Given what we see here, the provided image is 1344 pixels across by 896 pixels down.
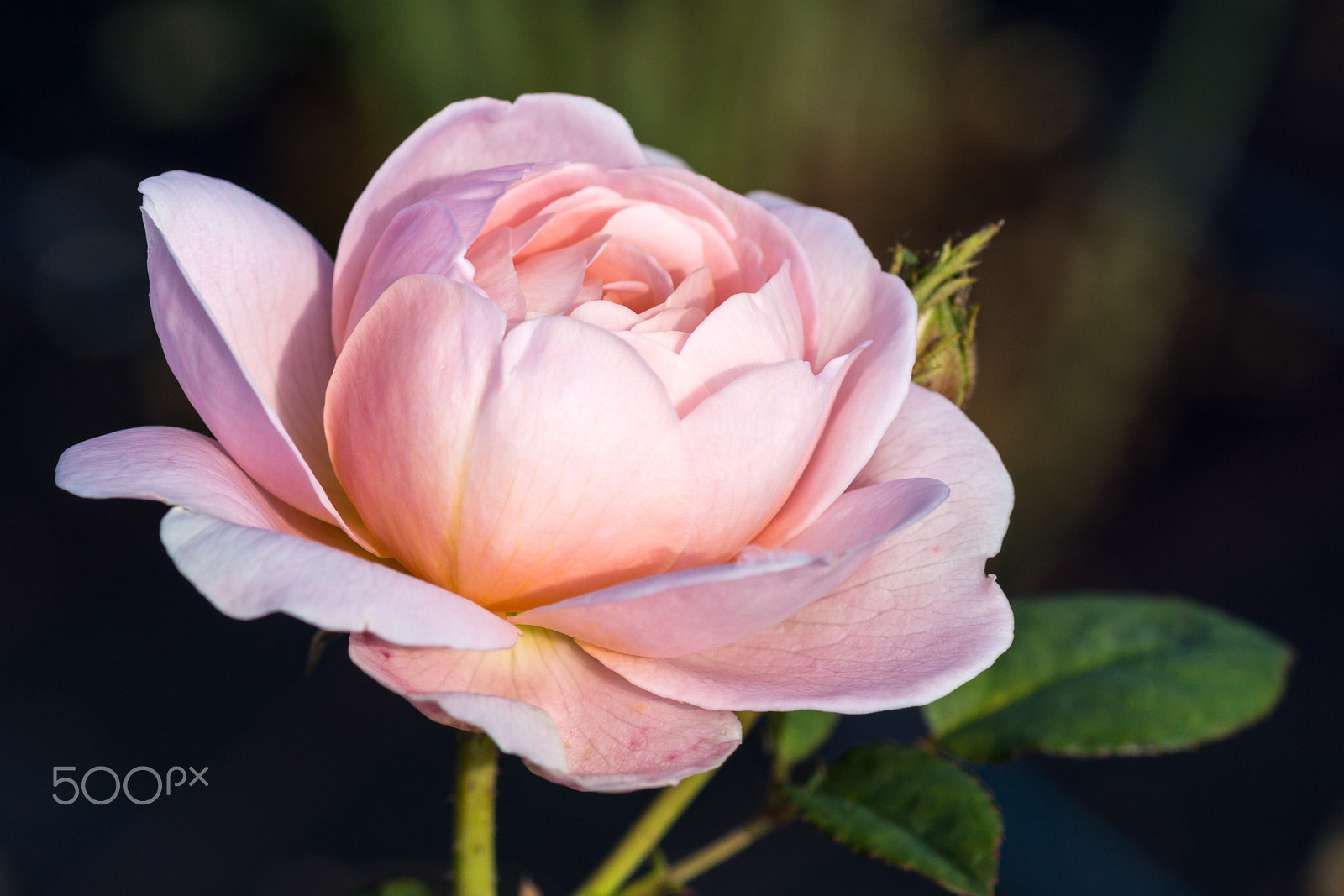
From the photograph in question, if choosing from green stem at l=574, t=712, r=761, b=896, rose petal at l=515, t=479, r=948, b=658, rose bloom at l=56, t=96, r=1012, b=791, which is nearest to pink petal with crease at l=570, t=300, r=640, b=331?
rose bloom at l=56, t=96, r=1012, b=791

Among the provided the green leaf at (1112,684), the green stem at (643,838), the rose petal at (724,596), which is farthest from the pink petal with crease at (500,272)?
the green leaf at (1112,684)

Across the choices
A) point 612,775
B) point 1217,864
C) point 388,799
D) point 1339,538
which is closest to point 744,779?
point 388,799

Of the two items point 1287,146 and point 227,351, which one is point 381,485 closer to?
point 227,351

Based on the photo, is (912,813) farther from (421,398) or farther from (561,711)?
(421,398)
